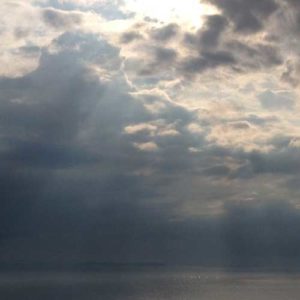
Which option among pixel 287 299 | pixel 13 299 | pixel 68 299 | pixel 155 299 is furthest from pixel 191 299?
pixel 13 299

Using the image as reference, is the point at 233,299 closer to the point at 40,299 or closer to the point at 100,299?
the point at 100,299

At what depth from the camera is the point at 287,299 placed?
643 ft

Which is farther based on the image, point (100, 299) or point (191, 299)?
point (191, 299)

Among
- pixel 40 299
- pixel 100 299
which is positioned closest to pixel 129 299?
pixel 100 299

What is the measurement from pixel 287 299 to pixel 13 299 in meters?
83.6

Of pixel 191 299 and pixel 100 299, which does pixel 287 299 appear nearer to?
pixel 191 299

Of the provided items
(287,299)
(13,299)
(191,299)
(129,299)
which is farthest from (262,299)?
(13,299)

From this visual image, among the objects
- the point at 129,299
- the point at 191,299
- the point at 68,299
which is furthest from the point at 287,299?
the point at 68,299

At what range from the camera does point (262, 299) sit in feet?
646

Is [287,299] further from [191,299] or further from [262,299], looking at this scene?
[191,299]

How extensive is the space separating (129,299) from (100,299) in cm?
1174

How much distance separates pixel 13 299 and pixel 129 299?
34.6 metres

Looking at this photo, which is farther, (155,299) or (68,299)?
(155,299)

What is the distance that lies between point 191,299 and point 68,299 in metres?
42.2
